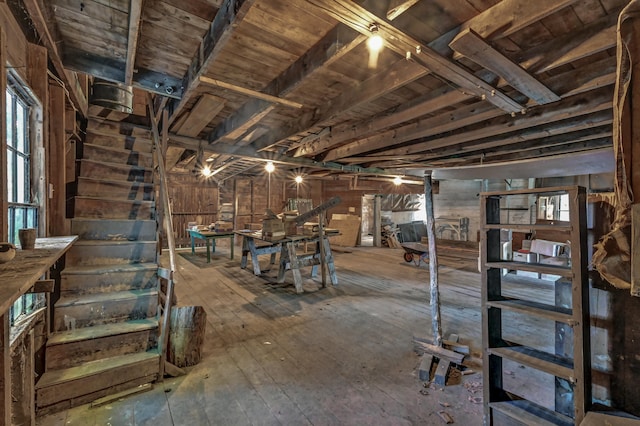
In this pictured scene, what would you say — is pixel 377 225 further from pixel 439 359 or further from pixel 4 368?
pixel 4 368

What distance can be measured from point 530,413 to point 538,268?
0.79 meters

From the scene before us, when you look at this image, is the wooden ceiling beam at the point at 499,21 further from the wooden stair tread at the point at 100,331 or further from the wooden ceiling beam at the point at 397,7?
the wooden stair tread at the point at 100,331

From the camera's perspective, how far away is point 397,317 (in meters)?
3.44

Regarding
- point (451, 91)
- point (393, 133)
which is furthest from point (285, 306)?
point (451, 91)

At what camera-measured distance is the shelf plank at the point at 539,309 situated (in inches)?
55.7

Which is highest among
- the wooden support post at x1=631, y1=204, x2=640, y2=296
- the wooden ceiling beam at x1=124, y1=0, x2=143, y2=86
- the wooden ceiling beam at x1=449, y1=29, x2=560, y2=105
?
the wooden ceiling beam at x1=124, y1=0, x2=143, y2=86

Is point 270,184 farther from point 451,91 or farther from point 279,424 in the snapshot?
point 279,424

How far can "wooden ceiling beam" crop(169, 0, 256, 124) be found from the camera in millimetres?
1505

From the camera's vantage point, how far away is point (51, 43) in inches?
76.5

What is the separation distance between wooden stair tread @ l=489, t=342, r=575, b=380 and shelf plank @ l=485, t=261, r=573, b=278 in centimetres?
46

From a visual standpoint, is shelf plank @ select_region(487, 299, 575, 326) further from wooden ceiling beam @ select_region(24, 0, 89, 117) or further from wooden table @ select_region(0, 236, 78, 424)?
wooden ceiling beam @ select_region(24, 0, 89, 117)

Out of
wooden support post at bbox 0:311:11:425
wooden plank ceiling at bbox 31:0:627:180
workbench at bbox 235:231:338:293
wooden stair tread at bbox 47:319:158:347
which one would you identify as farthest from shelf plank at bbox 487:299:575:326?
workbench at bbox 235:231:338:293

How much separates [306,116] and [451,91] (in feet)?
5.22

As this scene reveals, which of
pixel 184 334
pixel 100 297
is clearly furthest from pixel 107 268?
pixel 184 334
